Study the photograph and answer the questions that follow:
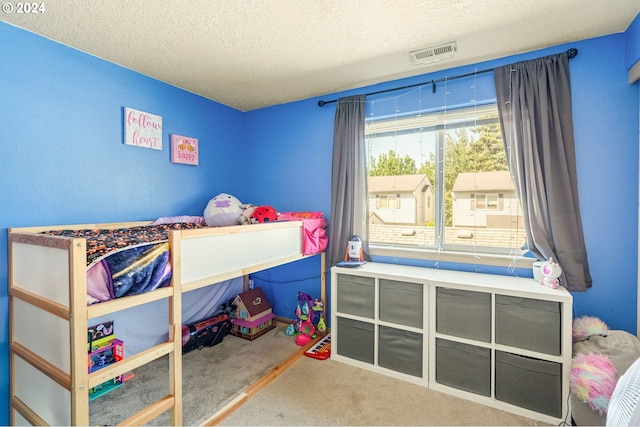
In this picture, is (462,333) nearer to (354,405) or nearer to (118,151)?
(354,405)

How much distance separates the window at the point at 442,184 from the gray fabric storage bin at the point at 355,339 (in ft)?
2.35

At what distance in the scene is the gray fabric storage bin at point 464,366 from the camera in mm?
1919

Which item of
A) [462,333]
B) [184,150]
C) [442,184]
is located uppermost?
[184,150]

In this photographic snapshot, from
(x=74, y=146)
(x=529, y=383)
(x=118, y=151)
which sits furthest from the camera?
(x=118, y=151)

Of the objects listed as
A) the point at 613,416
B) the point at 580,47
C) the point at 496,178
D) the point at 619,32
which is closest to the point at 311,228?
the point at 496,178

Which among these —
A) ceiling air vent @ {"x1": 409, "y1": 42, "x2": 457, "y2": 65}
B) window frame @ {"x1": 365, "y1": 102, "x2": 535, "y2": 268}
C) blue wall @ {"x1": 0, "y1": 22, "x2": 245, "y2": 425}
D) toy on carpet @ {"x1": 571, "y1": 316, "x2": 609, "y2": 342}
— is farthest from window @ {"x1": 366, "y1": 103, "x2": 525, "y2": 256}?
blue wall @ {"x1": 0, "y1": 22, "x2": 245, "y2": 425}

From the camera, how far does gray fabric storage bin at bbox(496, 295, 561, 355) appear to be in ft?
5.72

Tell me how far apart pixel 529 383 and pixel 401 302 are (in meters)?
0.86

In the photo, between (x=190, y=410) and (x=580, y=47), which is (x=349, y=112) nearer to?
(x=580, y=47)

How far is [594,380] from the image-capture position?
1429mm

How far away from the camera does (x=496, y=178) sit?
2230 millimetres

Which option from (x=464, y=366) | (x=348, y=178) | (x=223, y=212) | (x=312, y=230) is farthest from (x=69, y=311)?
(x=464, y=366)

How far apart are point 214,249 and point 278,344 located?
1.40m

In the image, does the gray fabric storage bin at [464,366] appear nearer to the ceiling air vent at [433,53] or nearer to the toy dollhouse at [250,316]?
the toy dollhouse at [250,316]
